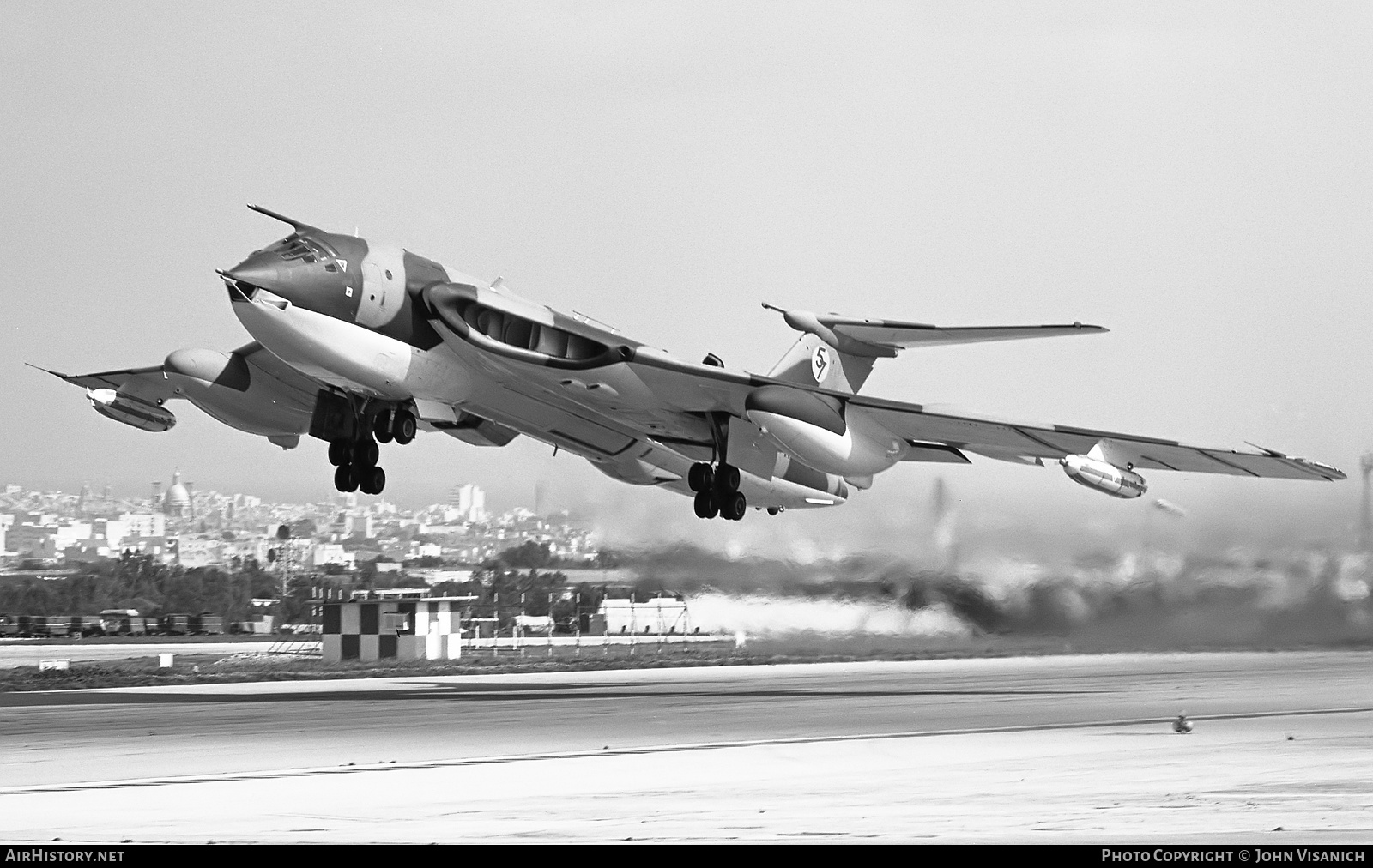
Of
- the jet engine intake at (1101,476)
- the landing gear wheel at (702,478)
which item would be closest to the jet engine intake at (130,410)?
the landing gear wheel at (702,478)

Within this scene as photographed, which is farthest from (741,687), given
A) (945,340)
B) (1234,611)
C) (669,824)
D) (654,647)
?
(669,824)

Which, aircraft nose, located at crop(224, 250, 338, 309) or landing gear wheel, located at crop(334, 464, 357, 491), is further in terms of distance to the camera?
landing gear wheel, located at crop(334, 464, 357, 491)

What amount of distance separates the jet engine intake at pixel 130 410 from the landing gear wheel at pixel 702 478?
976 centimetres

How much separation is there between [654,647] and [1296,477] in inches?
878

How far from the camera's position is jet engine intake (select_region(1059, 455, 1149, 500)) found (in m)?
24.3

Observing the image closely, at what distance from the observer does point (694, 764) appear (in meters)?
15.4

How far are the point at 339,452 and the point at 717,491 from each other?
20.6ft

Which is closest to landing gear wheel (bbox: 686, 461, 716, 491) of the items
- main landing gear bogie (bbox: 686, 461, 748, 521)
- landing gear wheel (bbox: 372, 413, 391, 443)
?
main landing gear bogie (bbox: 686, 461, 748, 521)

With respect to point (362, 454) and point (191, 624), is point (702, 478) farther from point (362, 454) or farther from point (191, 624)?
point (191, 624)

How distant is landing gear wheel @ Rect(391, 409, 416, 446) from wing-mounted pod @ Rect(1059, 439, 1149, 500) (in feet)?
34.4

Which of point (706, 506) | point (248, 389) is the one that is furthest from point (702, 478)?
point (248, 389)

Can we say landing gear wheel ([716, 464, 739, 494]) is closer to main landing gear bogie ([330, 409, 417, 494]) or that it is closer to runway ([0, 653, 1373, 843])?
runway ([0, 653, 1373, 843])

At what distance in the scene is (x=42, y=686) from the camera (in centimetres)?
2972
